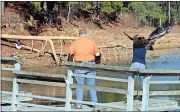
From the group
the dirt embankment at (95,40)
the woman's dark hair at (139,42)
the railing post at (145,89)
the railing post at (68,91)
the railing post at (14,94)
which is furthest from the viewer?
the dirt embankment at (95,40)

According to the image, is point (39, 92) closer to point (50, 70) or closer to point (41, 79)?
point (41, 79)

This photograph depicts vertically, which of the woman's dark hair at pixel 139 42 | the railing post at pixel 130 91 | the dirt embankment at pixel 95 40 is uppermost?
the dirt embankment at pixel 95 40

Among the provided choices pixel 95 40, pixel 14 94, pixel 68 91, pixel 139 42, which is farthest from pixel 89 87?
pixel 95 40

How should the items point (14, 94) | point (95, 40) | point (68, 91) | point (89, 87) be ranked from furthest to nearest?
point (95, 40) < point (14, 94) < point (68, 91) < point (89, 87)

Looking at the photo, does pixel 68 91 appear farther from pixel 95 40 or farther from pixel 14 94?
pixel 95 40

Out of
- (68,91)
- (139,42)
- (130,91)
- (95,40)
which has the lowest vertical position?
(130,91)

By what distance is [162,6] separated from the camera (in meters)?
76.3

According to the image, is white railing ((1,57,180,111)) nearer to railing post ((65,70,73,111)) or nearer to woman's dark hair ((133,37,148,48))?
railing post ((65,70,73,111))

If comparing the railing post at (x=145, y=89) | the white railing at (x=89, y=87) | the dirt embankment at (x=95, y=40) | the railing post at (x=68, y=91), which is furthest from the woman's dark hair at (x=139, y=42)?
the dirt embankment at (x=95, y=40)

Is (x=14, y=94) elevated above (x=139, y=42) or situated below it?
below

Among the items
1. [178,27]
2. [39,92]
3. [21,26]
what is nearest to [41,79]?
[39,92]

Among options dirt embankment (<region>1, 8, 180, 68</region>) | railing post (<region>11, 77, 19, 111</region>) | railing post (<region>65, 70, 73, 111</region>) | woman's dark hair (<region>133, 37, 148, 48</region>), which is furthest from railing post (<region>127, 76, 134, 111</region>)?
dirt embankment (<region>1, 8, 180, 68</region>)

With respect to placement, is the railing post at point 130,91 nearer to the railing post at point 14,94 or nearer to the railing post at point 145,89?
the railing post at point 145,89

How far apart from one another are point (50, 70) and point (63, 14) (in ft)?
73.2
